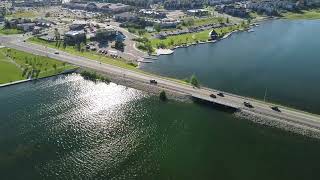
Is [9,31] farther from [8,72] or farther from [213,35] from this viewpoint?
[213,35]

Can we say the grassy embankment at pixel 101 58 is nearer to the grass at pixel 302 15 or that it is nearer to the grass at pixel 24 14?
the grass at pixel 24 14

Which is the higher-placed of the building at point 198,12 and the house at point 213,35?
the building at point 198,12

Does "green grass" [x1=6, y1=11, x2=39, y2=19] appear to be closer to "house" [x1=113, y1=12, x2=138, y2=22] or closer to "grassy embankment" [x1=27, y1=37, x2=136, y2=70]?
"house" [x1=113, y1=12, x2=138, y2=22]

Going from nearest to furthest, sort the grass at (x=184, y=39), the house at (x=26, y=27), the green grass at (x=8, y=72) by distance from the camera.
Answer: the green grass at (x=8, y=72), the grass at (x=184, y=39), the house at (x=26, y=27)

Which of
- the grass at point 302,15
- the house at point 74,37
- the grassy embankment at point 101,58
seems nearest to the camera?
the grassy embankment at point 101,58

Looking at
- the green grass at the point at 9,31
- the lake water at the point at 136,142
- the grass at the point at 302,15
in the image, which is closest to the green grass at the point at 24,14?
the green grass at the point at 9,31

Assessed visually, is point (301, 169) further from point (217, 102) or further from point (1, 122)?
point (1, 122)

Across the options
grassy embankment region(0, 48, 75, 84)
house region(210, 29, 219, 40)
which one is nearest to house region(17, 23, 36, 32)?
grassy embankment region(0, 48, 75, 84)

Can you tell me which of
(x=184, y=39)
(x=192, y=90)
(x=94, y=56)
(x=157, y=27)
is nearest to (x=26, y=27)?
(x=94, y=56)

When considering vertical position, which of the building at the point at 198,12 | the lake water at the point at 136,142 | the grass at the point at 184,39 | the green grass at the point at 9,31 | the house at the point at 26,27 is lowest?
the lake water at the point at 136,142
